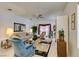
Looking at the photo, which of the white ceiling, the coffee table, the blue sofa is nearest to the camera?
the blue sofa

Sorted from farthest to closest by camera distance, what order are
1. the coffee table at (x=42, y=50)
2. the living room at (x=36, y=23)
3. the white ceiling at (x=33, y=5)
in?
the living room at (x=36, y=23) < the coffee table at (x=42, y=50) < the white ceiling at (x=33, y=5)

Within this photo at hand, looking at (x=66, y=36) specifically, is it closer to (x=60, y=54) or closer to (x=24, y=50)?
(x=60, y=54)

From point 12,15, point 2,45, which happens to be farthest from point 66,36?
point 12,15

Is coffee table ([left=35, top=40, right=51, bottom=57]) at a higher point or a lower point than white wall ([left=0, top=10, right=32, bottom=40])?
lower

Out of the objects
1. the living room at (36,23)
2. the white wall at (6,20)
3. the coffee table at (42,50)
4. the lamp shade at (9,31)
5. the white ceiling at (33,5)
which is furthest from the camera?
the lamp shade at (9,31)

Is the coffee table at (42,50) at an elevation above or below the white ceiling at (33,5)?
below

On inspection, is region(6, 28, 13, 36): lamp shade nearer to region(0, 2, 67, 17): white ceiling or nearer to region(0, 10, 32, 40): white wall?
region(0, 10, 32, 40): white wall

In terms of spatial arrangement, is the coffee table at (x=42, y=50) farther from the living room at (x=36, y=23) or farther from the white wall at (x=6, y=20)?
the white wall at (x=6, y=20)

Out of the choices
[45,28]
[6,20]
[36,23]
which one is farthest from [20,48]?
[45,28]

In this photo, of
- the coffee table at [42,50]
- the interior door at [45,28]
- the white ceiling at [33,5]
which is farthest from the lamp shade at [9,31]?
the interior door at [45,28]

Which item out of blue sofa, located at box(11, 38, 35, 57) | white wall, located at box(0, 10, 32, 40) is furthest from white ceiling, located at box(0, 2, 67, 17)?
blue sofa, located at box(11, 38, 35, 57)

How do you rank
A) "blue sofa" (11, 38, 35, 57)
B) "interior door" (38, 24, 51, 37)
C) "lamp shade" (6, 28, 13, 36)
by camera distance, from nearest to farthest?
"blue sofa" (11, 38, 35, 57) < "lamp shade" (6, 28, 13, 36) < "interior door" (38, 24, 51, 37)

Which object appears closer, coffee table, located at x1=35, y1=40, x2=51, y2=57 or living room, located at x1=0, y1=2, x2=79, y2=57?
coffee table, located at x1=35, y1=40, x2=51, y2=57

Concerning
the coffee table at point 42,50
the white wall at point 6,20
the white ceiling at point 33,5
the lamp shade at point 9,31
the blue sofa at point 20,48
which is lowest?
the coffee table at point 42,50
